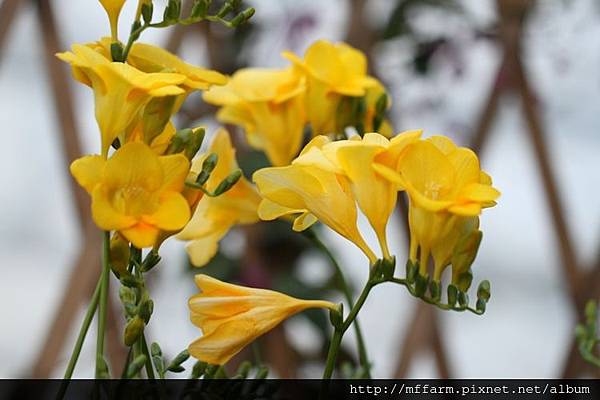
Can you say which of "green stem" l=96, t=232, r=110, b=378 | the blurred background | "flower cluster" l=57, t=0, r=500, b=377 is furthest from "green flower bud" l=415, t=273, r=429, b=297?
the blurred background

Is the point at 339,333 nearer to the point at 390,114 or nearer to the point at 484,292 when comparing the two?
the point at 484,292

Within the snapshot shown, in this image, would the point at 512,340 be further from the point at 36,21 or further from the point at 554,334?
the point at 36,21

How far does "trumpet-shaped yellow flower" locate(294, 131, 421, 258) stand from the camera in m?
0.33

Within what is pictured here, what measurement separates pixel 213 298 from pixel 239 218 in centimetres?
13

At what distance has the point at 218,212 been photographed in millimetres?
469

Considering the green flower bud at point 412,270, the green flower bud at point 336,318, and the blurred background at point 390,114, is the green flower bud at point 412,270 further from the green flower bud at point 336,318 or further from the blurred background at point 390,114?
the blurred background at point 390,114

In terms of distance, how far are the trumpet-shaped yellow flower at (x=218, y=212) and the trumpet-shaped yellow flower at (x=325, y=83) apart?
0.05 meters

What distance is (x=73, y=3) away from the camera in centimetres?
192

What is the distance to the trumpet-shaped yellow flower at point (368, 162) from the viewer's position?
333 millimetres

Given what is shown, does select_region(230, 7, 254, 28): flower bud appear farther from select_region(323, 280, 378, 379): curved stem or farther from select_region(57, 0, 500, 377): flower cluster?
select_region(323, 280, 378, 379): curved stem

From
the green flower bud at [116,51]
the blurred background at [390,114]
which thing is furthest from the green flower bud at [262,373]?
the blurred background at [390,114]

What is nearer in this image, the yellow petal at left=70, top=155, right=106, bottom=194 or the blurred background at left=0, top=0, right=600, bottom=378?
the yellow petal at left=70, top=155, right=106, bottom=194

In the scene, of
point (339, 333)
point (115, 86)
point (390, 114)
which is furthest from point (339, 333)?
point (390, 114)

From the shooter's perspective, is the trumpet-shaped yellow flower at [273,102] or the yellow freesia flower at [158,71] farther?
the trumpet-shaped yellow flower at [273,102]
